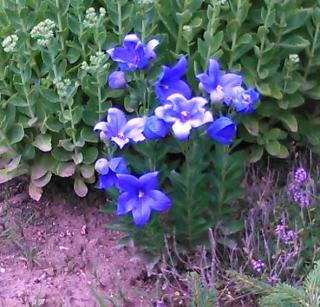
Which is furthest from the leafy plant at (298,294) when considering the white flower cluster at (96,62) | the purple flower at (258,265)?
the white flower cluster at (96,62)

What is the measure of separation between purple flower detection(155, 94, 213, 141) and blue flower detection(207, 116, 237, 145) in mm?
74

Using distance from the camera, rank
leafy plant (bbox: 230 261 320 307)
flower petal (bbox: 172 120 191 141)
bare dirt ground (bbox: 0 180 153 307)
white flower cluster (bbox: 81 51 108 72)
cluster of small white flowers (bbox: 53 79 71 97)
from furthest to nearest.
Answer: bare dirt ground (bbox: 0 180 153 307) < cluster of small white flowers (bbox: 53 79 71 97) < white flower cluster (bbox: 81 51 108 72) < flower petal (bbox: 172 120 191 141) < leafy plant (bbox: 230 261 320 307)

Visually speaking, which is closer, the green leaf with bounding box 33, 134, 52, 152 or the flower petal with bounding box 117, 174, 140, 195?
the flower petal with bounding box 117, 174, 140, 195

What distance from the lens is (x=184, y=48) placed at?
319 centimetres

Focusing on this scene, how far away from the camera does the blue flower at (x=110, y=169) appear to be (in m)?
2.72

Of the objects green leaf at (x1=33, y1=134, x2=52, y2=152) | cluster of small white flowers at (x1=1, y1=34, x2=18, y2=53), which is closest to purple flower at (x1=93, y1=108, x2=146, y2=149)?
cluster of small white flowers at (x1=1, y1=34, x2=18, y2=53)

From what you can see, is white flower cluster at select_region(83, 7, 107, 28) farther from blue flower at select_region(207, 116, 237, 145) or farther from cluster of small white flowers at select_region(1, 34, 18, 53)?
blue flower at select_region(207, 116, 237, 145)

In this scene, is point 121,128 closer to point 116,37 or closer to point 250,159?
point 116,37

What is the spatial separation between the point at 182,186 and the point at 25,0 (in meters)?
1.01

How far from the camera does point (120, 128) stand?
2725 millimetres

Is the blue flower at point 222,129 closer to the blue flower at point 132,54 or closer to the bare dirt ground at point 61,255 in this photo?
the blue flower at point 132,54

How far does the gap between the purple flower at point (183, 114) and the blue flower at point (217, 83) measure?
0.10 m

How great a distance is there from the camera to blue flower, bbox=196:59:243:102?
2.71m

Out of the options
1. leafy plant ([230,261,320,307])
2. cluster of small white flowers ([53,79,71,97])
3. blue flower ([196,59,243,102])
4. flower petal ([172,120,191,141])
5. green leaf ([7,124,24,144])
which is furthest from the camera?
Answer: green leaf ([7,124,24,144])
